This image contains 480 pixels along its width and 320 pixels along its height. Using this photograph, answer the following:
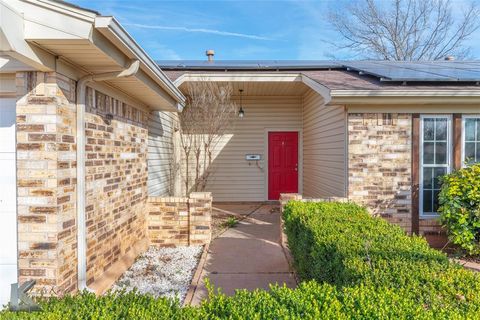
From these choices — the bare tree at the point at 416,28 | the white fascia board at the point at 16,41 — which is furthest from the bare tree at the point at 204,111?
the bare tree at the point at 416,28

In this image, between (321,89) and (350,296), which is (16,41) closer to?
(350,296)

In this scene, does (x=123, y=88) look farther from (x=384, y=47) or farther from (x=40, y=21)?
(x=384, y=47)

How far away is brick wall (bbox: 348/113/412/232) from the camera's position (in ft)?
17.9

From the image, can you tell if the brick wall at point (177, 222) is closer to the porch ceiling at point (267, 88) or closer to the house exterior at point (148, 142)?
the house exterior at point (148, 142)

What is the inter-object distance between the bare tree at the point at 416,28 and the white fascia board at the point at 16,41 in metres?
18.1

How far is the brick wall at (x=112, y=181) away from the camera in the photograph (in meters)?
3.47

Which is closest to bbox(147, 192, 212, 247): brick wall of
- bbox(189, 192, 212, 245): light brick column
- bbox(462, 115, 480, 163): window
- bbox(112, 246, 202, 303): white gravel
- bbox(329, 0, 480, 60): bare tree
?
bbox(189, 192, 212, 245): light brick column

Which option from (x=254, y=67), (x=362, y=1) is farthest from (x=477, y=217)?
(x=362, y=1)

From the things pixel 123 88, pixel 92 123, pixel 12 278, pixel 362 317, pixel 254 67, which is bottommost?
pixel 12 278

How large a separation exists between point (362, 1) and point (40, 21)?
19.0 metres

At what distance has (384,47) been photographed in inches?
680

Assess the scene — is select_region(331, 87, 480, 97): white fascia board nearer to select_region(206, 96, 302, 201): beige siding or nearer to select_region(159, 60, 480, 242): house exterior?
select_region(159, 60, 480, 242): house exterior

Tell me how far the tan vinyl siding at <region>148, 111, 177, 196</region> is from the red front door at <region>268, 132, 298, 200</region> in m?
3.13

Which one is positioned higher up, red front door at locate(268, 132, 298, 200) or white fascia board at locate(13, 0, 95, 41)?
white fascia board at locate(13, 0, 95, 41)
